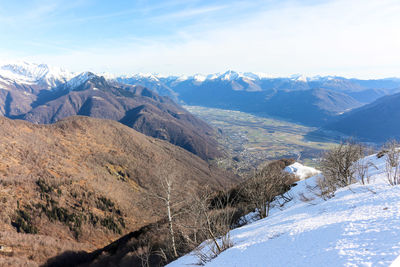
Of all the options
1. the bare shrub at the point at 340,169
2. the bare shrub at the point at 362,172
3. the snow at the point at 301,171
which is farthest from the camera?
the snow at the point at 301,171

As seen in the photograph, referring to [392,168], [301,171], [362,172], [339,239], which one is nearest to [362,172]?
[362,172]

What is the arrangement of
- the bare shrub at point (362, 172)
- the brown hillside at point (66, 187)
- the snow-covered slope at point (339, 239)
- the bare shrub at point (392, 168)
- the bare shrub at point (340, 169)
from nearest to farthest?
1. the snow-covered slope at point (339, 239)
2. the bare shrub at point (392, 168)
3. the bare shrub at point (362, 172)
4. the bare shrub at point (340, 169)
5. the brown hillside at point (66, 187)

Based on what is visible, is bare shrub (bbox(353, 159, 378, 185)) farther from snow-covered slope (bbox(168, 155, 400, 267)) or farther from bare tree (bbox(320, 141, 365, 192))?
snow-covered slope (bbox(168, 155, 400, 267))

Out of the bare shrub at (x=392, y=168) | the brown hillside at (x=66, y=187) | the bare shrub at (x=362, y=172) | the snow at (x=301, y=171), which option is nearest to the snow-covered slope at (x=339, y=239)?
the bare shrub at (x=392, y=168)

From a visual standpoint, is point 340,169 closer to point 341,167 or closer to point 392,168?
point 341,167

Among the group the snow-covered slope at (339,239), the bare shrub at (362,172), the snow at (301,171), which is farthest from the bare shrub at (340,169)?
the snow at (301,171)

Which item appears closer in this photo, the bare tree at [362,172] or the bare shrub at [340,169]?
the bare tree at [362,172]

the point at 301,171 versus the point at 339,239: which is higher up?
the point at 339,239

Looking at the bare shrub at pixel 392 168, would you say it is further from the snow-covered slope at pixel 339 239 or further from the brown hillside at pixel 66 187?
the brown hillside at pixel 66 187

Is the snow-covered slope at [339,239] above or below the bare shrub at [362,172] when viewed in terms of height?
above
